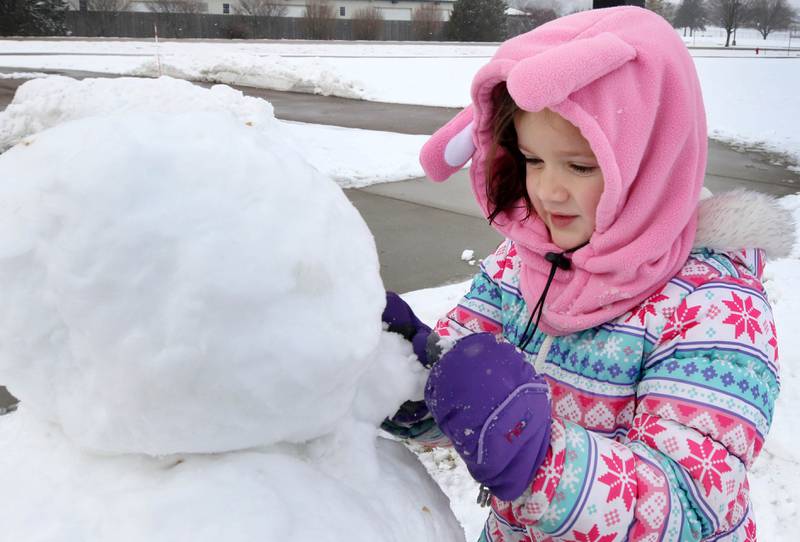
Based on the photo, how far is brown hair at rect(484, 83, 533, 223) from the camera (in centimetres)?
150

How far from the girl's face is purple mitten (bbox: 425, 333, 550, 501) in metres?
0.38

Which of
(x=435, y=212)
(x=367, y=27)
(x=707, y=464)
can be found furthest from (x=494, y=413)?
(x=367, y=27)

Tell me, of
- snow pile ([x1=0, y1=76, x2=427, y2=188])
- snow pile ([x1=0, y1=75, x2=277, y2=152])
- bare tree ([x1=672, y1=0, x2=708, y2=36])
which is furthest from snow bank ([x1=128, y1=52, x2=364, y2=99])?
bare tree ([x1=672, y1=0, x2=708, y2=36])

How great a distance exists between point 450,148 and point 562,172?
0.38 metres

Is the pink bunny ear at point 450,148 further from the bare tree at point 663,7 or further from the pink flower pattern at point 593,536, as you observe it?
the bare tree at point 663,7

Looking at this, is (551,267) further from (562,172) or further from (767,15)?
(767,15)

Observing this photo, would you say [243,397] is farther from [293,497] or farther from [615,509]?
[615,509]

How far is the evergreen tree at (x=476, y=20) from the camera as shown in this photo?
1366 inches

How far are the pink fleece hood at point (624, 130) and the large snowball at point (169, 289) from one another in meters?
0.55

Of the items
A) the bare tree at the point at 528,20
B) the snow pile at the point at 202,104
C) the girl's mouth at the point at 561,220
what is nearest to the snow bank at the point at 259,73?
the snow pile at the point at 202,104

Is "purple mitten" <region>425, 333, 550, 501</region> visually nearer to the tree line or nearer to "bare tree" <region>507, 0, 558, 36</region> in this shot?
the tree line

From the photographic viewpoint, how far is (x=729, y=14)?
151 feet

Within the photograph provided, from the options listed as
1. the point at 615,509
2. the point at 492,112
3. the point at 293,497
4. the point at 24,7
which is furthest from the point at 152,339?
the point at 24,7

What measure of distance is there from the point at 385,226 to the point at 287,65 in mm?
11183
